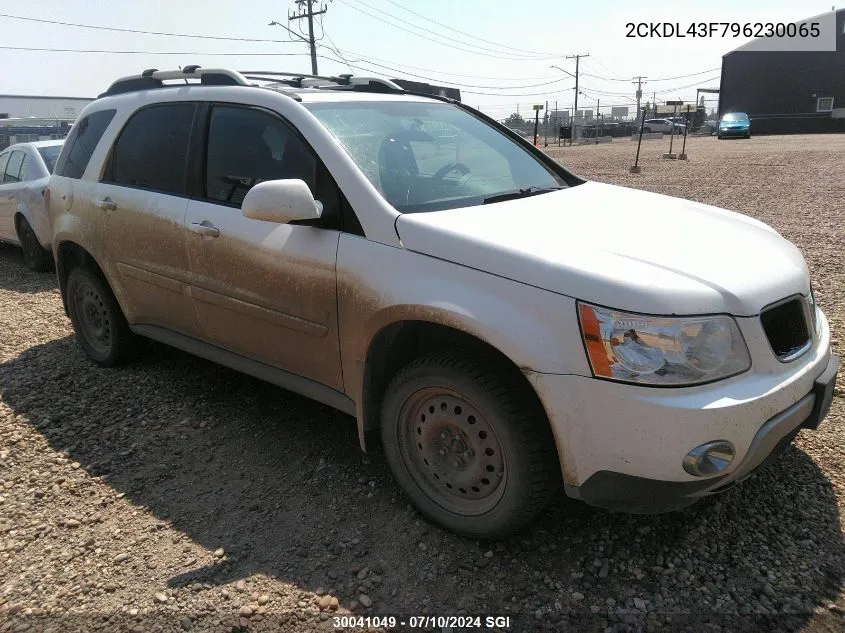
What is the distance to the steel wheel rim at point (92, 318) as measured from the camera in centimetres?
453

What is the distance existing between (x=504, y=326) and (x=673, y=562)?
119 centimetres

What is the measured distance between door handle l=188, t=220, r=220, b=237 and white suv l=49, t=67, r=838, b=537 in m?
0.02

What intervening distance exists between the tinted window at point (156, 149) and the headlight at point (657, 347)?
258 centimetres

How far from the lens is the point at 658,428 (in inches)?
83.3

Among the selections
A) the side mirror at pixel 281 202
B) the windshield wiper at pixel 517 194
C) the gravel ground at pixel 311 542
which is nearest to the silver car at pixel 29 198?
the gravel ground at pixel 311 542

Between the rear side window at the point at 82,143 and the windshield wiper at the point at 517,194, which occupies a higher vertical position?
the rear side window at the point at 82,143

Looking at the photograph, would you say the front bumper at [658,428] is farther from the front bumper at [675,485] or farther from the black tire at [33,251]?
the black tire at [33,251]

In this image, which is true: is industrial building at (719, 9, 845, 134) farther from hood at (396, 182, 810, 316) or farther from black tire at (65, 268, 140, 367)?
black tire at (65, 268, 140, 367)

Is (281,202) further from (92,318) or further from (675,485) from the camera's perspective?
(92,318)

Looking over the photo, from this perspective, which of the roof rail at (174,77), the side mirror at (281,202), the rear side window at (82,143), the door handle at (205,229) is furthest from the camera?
the rear side window at (82,143)

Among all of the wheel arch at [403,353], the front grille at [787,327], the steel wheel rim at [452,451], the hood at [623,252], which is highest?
the hood at [623,252]

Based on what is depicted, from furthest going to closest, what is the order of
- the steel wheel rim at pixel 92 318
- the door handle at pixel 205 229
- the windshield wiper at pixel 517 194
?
the steel wheel rim at pixel 92 318, the door handle at pixel 205 229, the windshield wiper at pixel 517 194

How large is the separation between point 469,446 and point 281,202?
1.30 m

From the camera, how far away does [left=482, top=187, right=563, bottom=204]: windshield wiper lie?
3.09 meters
